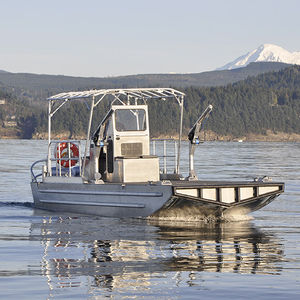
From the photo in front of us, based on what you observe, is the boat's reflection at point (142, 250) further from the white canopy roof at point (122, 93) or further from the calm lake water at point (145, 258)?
the white canopy roof at point (122, 93)

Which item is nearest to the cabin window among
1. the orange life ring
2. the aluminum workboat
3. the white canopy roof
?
the aluminum workboat

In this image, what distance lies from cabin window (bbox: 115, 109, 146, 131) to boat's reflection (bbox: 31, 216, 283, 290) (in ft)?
9.23

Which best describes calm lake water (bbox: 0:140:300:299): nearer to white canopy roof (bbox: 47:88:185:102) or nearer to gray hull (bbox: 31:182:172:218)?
gray hull (bbox: 31:182:172:218)

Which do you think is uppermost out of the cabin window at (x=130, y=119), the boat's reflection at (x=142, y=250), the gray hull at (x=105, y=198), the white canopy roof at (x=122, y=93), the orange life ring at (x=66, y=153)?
the white canopy roof at (x=122, y=93)

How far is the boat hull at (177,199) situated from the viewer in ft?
66.1

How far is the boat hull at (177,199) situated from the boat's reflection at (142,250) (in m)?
0.40

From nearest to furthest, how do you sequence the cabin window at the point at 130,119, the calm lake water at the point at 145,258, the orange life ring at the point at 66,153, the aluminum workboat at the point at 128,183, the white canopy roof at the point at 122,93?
1. the calm lake water at the point at 145,258
2. the aluminum workboat at the point at 128,183
3. the white canopy roof at the point at 122,93
4. the cabin window at the point at 130,119
5. the orange life ring at the point at 66,153

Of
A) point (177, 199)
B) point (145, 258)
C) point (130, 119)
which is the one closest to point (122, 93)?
point (130, 119)

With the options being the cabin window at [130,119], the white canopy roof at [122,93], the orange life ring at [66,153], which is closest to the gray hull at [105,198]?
the orange life ring at [66,153]

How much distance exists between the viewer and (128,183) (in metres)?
21.4

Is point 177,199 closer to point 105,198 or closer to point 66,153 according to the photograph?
point 105,198

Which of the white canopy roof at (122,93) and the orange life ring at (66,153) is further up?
the white canopy roof at (122,93)

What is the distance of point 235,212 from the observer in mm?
21469

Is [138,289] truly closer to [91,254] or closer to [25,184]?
[91,254]
